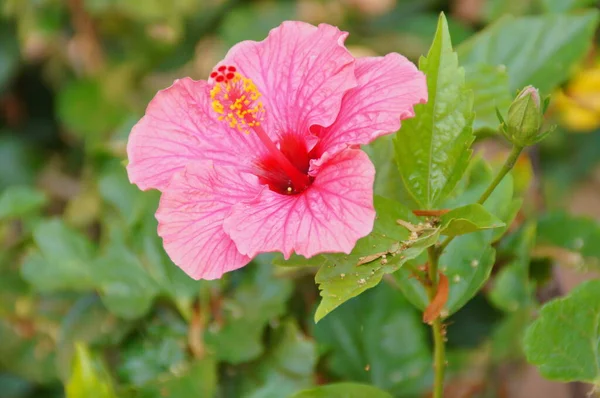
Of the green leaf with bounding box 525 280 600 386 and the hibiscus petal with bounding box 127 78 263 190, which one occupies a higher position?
the hibiscus petal with bounding box 127 78 263 190

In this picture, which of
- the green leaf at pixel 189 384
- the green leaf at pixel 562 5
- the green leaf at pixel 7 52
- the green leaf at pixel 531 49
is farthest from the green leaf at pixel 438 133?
the green leaf at pixel 7 52

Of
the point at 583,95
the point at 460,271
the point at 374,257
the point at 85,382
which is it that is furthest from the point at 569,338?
the point at 583,95

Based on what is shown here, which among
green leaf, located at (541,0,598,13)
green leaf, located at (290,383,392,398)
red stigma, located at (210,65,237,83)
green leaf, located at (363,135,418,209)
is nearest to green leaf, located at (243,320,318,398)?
green leaf, located at (290,383,392,398)

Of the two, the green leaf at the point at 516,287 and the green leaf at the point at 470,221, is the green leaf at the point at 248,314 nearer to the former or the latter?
the green leaf at the point at 516,287

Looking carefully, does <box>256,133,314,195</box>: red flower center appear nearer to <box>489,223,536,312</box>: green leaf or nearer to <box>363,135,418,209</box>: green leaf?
<box>363,135,418,209</box>: green leaf

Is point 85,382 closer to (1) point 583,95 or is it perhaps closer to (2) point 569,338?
(2) point 569,338

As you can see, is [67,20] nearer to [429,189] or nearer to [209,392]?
[209,392]
